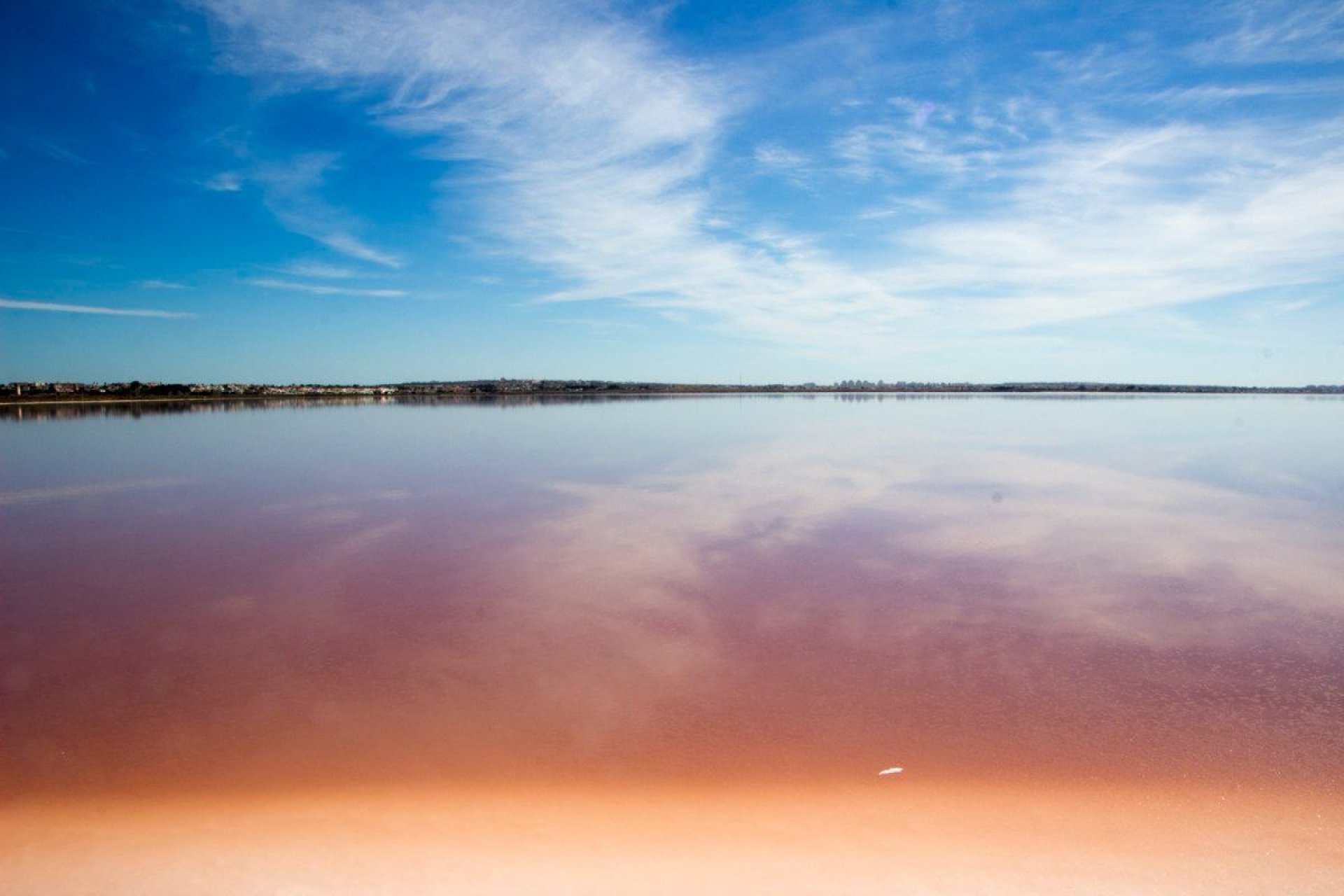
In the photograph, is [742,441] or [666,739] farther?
[742,441]

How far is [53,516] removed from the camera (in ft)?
37.0

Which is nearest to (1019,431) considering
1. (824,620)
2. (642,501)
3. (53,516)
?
(642,501)

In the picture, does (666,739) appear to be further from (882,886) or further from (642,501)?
(642,501)

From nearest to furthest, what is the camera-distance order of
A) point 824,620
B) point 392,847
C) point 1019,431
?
point 392,847 → point 824,620 → point 1019,431

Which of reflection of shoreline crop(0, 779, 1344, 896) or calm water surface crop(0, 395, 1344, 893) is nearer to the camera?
reflection of shoreline crop(0, 779, 1344, 896)

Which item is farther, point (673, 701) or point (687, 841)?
point (673, 701)

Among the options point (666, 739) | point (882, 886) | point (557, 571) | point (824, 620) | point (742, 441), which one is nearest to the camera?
point (882, 886)

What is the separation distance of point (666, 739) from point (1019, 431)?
2865 centimetres

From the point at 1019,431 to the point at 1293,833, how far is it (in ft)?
92.0

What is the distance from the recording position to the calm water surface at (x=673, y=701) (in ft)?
11.1

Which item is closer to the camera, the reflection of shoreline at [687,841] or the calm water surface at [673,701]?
the reflection of shoreline at [687,841]

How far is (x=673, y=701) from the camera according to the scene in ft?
16.0

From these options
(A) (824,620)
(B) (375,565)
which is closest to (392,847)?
(A) (824,620)

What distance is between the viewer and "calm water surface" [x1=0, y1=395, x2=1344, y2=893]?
3396 millimetres
